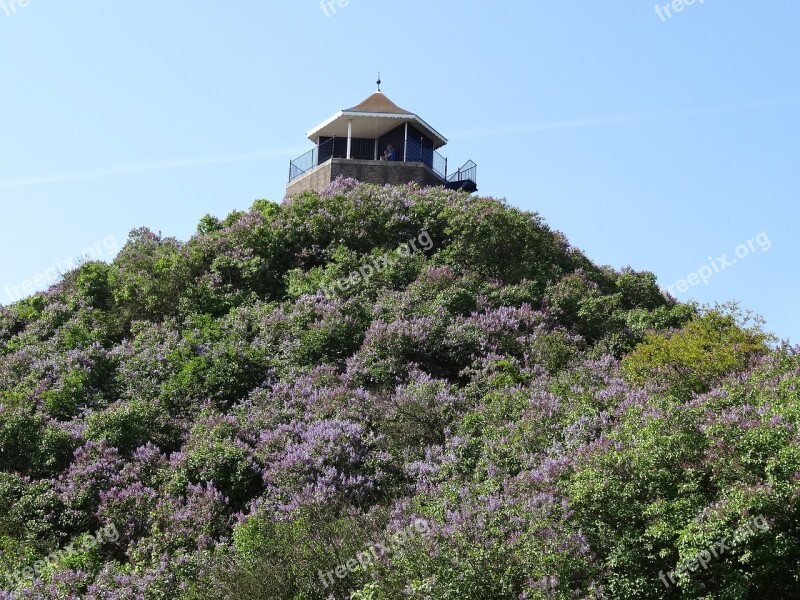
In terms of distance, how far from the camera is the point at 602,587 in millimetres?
8023

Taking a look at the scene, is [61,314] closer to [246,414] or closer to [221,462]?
[246,414]

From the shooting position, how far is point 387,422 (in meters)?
13.5

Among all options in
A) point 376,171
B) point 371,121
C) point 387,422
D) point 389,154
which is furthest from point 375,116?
point 387,422

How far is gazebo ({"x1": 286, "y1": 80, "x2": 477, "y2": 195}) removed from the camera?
29.2 meters

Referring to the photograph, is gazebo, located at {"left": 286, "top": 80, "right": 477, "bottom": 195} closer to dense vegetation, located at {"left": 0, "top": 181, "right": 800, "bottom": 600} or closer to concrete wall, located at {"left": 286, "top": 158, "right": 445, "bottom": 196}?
concrete wall, located at {"left": 286, "top": 158, "right": 445, "bottom": 196}

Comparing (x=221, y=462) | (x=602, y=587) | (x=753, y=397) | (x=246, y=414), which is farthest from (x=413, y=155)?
(x=602, y=587)

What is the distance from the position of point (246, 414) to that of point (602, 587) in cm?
812

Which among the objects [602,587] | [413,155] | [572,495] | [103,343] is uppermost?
[413,155]

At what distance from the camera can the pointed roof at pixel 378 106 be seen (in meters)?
31.3

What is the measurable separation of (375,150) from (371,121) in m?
1.17

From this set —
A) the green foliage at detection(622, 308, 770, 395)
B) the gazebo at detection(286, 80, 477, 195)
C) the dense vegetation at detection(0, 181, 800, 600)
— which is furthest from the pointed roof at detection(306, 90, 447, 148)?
the green foliage at detection(622, 308, 770, 395)

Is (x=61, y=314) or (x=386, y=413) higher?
(x=61, y=314)

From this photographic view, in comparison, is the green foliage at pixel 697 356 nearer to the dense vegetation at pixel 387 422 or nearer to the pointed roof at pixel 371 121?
the dense vegetation at pixel 387 422

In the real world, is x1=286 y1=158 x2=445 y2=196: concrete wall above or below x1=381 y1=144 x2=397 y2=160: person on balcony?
below
